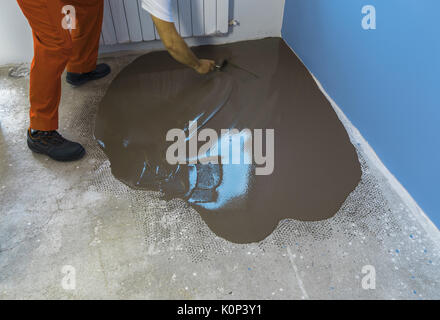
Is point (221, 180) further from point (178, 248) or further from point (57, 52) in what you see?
point (57, 52)

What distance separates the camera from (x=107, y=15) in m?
2.16

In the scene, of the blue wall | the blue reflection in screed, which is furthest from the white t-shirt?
the blue wall

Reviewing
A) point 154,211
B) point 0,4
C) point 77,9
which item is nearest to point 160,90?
point 77,9

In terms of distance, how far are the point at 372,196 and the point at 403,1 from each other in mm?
818

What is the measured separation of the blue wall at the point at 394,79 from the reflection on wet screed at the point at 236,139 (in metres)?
0.16

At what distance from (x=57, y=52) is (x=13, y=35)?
1034 millimetres

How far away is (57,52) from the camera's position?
1.47 meters

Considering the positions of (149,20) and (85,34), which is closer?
(85,34)

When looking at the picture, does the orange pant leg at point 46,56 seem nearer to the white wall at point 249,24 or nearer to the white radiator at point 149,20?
the white radiator at point 149,20

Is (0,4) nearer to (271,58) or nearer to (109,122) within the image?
(109,122)

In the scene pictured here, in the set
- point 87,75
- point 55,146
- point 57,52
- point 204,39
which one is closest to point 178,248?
point 55,146

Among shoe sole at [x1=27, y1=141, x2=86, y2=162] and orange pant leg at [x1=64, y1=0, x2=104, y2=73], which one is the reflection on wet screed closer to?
shoe sole at [x1=27, y1=141, x2=86, y2=162]

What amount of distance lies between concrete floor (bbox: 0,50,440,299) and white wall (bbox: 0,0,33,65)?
3.52 feet

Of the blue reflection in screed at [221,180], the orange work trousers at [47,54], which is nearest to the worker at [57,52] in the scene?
the orange work trousers at [47,54]
